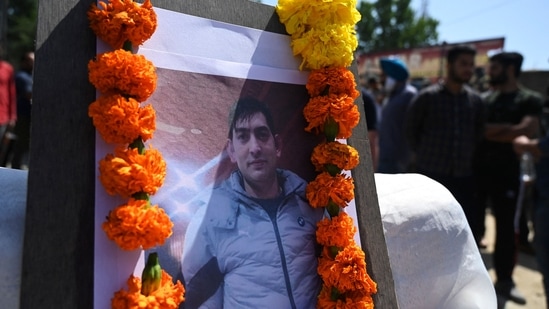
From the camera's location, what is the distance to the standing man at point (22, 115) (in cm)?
471

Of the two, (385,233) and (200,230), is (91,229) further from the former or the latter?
(385,233)

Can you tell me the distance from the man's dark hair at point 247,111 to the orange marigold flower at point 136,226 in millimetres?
255

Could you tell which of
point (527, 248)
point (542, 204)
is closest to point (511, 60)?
point (542, 204)

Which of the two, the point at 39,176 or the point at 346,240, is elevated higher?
the point at 39,176

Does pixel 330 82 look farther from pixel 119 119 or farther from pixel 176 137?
pixel 119 119

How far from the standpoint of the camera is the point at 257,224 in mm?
952

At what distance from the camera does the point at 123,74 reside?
0.79m

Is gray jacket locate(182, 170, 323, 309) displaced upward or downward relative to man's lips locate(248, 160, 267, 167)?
downward

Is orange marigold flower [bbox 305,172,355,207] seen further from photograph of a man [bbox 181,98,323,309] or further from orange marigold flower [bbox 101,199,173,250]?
orange marigold flower [bbox 101,199,173,250]

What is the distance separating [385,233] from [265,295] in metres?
0.44

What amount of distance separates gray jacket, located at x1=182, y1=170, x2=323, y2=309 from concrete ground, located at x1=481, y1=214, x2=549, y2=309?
112 inches

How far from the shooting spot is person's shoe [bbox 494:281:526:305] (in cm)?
330

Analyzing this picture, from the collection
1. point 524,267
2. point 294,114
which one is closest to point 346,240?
point 294,114

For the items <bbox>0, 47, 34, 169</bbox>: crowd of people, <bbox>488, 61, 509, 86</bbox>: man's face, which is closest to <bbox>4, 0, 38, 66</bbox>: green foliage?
<bbox>0, 47, 34, 169</bbox>: crowd of people
